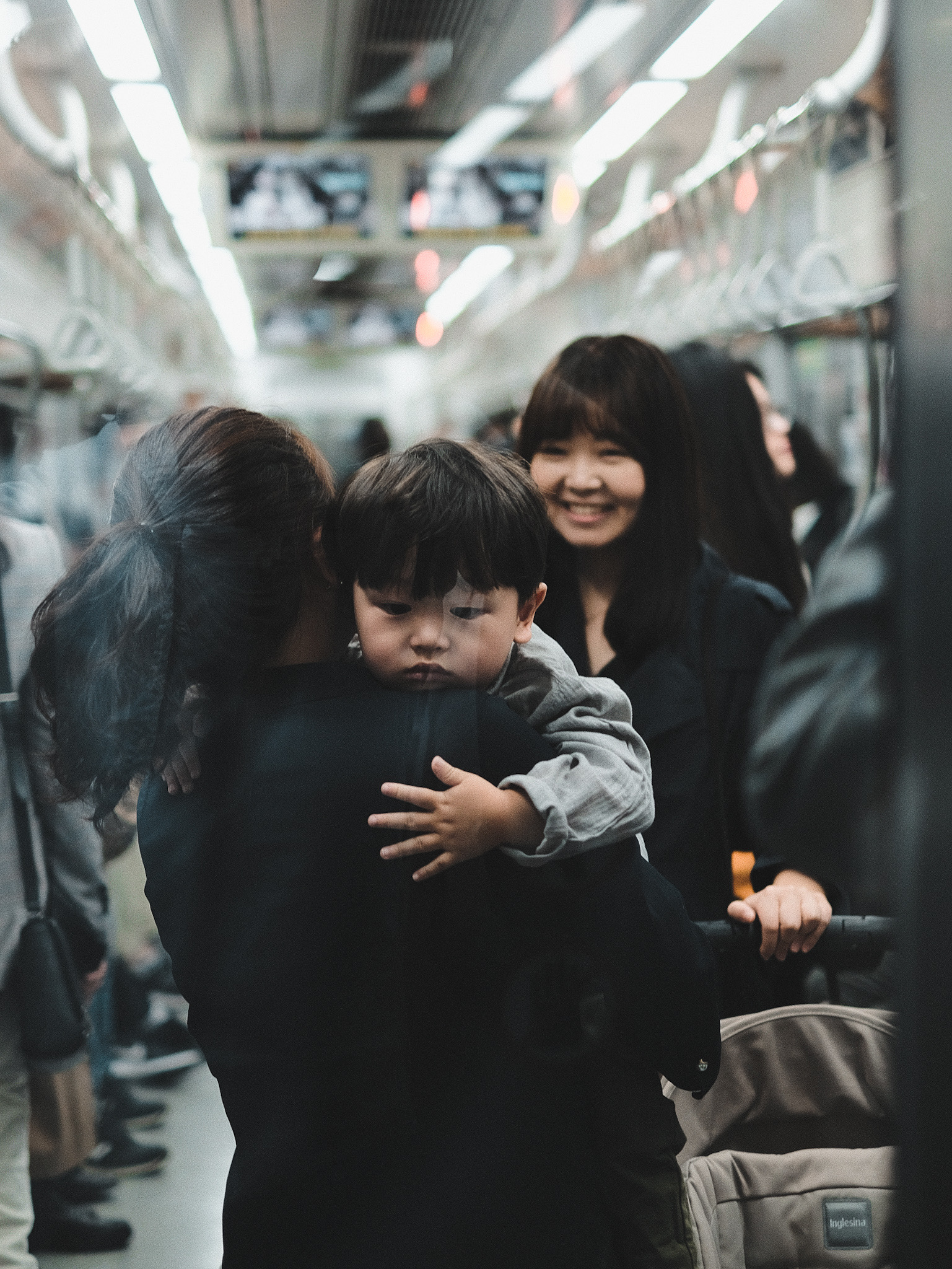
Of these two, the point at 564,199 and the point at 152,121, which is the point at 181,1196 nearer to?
the point at 152,121

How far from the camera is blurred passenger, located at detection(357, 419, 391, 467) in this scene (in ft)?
2.99

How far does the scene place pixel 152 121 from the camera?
8.84ft

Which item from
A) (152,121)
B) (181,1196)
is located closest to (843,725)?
(181,1196)

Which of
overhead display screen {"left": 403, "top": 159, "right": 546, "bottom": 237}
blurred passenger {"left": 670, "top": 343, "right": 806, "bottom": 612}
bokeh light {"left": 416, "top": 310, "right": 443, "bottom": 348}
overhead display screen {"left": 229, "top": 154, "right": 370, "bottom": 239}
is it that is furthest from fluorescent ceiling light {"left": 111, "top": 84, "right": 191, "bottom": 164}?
blurred passenger {"left": 670, "top": 343, "right": 806, "bottom": 612}

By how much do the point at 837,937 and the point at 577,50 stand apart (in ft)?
7.68

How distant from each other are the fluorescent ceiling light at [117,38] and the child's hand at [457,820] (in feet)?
5.98

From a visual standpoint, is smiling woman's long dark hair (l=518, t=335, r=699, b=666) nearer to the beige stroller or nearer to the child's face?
the child's face

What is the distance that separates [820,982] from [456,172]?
3.10m

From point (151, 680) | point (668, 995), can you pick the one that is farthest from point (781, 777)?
point (151, 680)

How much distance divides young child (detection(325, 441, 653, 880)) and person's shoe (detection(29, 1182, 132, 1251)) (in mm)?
745

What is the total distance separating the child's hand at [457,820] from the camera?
2.62 feet

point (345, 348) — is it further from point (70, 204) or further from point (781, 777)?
point (70, 204)

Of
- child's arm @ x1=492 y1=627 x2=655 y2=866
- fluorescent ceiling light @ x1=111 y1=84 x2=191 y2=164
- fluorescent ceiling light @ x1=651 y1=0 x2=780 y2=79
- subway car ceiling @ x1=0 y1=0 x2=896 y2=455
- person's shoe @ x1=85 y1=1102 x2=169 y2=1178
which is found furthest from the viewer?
fluorescent ceiling light @ x1=111 y1=84 x2=191 y2=164

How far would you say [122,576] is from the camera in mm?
844
